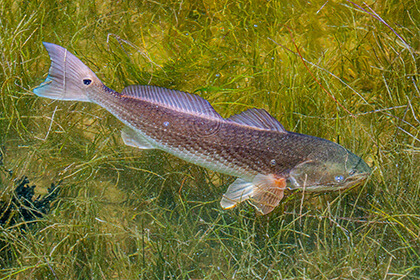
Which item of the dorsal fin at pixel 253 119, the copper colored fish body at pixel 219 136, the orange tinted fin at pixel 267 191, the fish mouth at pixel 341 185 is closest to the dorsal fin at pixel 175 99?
the copper colored fish body at pixel 219 136

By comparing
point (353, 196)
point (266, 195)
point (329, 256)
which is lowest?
point (329, 256)

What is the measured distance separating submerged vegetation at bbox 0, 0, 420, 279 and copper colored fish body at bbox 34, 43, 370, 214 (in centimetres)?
48

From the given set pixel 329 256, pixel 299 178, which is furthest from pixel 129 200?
pixel 329 256

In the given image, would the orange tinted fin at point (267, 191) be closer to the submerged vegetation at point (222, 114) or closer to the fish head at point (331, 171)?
the fish head at point (331, 171)

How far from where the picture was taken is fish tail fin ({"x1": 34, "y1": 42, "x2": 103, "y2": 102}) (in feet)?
9.47

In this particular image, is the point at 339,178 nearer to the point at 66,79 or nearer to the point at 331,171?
the point at 331,171

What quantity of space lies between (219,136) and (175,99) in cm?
49

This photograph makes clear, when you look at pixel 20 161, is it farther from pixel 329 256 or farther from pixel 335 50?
pixel 335 50

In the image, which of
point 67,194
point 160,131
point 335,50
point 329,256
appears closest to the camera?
point 160,131

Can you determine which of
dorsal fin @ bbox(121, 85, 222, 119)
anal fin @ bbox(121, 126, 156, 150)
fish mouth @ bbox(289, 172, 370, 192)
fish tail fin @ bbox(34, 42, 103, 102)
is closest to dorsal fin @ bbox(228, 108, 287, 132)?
dorsal fin @ bbox(121, 85, 222, 119)

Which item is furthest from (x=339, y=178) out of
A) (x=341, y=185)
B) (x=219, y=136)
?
(x=219, y=136)

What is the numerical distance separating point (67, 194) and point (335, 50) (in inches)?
127

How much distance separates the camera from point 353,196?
10.8 feet

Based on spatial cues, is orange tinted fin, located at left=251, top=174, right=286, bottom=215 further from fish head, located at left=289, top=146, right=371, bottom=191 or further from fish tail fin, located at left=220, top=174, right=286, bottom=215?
fish head, located at left=289, top=146, right=371, bottom=191
